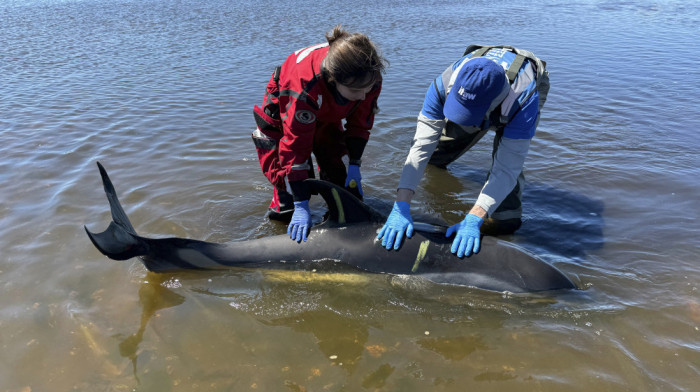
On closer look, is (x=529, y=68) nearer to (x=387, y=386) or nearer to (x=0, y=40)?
(x=387, y=386)

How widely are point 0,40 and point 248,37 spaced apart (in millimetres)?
7614

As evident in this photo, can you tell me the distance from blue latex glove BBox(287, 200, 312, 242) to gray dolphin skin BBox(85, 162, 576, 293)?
8cm

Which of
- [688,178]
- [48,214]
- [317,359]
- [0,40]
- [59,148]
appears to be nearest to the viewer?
[317,359]

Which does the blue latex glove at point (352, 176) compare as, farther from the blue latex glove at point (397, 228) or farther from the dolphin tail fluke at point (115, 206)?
the dolphin tail fluke at point (115, 206)

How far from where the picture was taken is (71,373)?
3.18 metres

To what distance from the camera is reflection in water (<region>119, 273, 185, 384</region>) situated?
134 inches

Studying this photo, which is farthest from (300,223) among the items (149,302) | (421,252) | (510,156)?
(510,156)

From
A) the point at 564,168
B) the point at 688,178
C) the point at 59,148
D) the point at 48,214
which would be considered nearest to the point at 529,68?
the point at 564,168

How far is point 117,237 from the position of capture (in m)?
3.75

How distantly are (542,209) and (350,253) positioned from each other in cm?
264

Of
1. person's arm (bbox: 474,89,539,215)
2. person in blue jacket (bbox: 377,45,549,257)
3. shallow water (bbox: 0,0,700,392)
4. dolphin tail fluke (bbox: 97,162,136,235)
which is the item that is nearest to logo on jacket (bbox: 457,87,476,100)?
person in blue jacket (bbox: 377,45,549,257)

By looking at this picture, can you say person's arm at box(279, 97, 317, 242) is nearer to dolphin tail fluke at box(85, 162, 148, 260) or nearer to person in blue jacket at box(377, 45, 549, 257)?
person in blue jacket at box(377, 45, 549, 257)

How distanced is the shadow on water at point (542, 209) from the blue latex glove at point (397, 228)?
1446 mm

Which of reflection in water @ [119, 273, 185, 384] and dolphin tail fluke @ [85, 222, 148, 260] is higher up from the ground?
dolphin tail fluke @ [85, 222, 148, 260]
